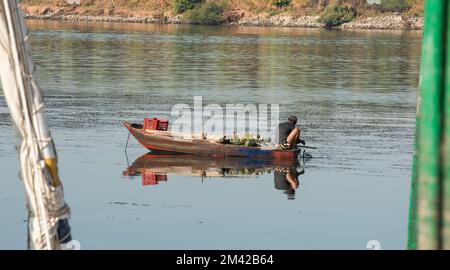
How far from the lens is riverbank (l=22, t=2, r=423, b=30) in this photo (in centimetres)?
12425

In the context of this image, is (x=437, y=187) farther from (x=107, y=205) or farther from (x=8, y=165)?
(x=8, y=165)

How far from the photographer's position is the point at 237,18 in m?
132

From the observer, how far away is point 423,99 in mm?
5305

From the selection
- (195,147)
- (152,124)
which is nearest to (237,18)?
(152,124)

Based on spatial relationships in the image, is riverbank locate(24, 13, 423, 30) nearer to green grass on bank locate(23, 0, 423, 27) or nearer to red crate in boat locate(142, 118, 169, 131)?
green grass on bank locate(23, 0, 423, 27)

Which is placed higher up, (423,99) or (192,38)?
(423,99)

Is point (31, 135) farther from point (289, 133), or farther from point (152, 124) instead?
point (152, 124)

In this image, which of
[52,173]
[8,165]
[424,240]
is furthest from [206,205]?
[424,240]

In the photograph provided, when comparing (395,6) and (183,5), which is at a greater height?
(183,5)

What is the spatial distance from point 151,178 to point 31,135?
20.3 metres

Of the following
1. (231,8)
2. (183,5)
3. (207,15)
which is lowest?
(207,15)

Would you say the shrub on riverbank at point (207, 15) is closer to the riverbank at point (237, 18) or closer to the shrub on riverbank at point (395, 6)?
the riverbank at point (237, 18)

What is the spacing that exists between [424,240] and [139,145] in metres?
26.7

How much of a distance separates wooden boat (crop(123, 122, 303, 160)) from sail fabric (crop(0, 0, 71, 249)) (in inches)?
847
